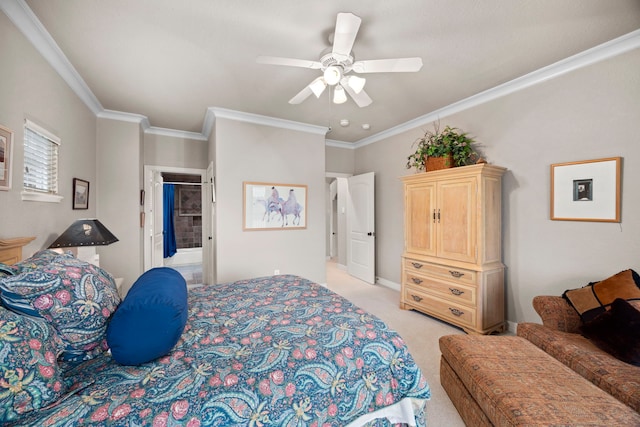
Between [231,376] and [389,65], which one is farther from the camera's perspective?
[389,65]

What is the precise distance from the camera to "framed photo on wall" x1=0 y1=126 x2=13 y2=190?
1.63 metres

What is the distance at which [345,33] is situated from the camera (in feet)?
5.45

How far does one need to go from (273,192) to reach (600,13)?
11.6 feet

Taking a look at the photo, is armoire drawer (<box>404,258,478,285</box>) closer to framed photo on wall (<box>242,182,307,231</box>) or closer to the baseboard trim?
the baseboard trim

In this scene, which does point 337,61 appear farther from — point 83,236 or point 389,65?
point 83,236

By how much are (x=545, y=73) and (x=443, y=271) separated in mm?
2240

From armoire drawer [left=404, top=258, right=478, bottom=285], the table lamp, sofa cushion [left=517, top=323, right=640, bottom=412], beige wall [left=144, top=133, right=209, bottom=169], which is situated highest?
beige wall [left=144, top=133, right=209, bottom=169]

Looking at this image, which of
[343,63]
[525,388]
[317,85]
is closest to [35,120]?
[317,85]

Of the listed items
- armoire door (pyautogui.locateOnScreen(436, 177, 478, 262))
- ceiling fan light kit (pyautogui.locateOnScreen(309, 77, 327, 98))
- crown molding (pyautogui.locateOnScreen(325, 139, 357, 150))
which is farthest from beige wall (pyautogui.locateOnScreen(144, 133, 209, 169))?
armoire door (pyautogui.locateOnScreen(436, 177, 478, 262))

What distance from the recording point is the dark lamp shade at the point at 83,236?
2.18m

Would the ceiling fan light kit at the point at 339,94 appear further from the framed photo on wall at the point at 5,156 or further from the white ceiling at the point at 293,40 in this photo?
the framed photo on wall at the point at 5,156

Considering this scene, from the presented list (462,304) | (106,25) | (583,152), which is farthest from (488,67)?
(106,25)

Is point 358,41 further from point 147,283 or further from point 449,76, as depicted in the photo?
point 147,283

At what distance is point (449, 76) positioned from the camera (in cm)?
267
